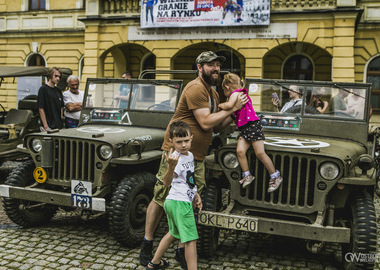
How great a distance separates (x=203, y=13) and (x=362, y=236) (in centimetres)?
1310

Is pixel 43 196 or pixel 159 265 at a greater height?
pixel 43 196

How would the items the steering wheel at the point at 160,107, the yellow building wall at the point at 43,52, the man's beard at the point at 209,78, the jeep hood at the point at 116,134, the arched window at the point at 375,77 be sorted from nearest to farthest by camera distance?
the man's beard at the point at 209,78, the jeep hood at the point at 116,134, the steering wheel at the point at 160,107, the arched window at the point at 375,77, the yellow building wall at the point at 43,52

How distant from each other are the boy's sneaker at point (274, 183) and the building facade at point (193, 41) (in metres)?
10.5

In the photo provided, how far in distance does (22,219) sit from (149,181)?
1.64 m

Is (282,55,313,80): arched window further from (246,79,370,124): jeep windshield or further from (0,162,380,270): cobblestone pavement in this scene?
(0,162,380,270): cobblestone pavement

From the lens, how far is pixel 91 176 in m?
4.55

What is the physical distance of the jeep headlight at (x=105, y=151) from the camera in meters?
4.45

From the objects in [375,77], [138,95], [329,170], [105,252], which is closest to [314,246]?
[329,170]

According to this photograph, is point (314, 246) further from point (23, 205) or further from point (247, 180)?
point (23, 205)

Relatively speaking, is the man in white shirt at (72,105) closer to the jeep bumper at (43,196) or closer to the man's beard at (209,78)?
the jeep bumper at (43,196)

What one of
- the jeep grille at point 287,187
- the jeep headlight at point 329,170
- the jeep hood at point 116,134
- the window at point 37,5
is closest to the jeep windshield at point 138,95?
the jeep hood at point 116,134

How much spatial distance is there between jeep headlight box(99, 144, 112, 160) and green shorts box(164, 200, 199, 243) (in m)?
1.19

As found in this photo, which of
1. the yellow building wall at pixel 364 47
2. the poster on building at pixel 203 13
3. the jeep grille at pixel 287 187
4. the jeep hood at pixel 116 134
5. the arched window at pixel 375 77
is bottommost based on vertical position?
the jeep grille at pixel 287 187

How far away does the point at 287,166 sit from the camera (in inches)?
155
